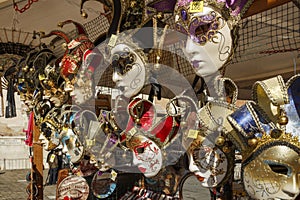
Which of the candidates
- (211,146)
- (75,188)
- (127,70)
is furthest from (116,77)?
(75,188)

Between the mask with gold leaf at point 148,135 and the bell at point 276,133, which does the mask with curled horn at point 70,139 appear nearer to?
the mask with gold leaf at point 148,135

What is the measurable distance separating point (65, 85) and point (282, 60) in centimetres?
109

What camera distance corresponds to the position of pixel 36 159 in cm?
156

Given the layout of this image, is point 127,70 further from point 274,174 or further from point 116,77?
point 274,174

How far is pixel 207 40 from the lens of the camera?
0.70m

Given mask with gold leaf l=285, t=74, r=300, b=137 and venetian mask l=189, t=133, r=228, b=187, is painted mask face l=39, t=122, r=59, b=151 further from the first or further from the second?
mask with gold leaf l=285, t=74, r=300, b=137

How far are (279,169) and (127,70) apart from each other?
15.2 inches

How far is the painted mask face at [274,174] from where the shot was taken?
52 centimetres

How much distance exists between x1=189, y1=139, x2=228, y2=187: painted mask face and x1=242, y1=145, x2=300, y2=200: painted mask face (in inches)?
4.5

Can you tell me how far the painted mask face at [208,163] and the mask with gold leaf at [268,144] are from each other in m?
0.10

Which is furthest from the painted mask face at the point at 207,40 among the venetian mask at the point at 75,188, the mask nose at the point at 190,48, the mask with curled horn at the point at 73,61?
the venetian mask at the point at 75,188

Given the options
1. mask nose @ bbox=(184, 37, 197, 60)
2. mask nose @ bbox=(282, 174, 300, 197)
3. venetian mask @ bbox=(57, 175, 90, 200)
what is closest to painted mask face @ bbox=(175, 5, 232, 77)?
mask nose @ bbox=(184, 37, 197, 60)

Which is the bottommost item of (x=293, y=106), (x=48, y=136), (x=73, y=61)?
(x=48, y=136)

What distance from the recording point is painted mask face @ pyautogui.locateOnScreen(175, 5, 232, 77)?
692 mm
